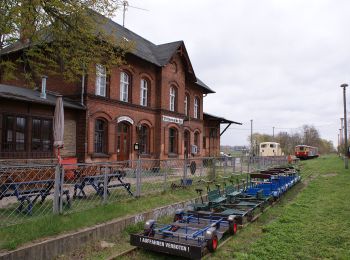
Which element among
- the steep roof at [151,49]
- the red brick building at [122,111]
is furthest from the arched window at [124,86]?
the steep roof at [151,49]

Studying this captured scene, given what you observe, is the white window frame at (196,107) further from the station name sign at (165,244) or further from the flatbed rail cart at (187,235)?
the station name sign at (165,244)

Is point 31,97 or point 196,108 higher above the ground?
point 196,108

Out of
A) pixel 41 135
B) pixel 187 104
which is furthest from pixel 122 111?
pixel 187 104

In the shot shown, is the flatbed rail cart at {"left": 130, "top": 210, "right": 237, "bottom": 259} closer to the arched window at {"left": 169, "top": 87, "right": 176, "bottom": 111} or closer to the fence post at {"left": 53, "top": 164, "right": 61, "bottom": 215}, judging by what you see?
the fence post at {"left": 53, "top": 164, "right": 61, "bottom": 215}

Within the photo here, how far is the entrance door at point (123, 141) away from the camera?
20.8m

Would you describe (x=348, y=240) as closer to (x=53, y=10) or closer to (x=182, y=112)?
(x=53, y=10)

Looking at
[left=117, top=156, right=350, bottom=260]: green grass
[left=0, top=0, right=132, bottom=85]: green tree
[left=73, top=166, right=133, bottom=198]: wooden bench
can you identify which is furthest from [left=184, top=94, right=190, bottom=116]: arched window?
[left=73, top=166, right=133, bottom=198]: wooden bench

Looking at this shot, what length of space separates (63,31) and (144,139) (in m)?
13.0

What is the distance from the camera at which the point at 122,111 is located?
20.4 meters

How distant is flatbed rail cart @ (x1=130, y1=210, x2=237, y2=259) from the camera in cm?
637

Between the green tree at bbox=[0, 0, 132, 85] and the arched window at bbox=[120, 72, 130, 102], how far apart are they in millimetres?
7957

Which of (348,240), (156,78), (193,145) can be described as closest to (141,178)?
(348,240)

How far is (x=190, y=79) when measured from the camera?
28.4 meters

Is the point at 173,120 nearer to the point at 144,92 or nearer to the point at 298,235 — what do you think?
the point at 144,92
